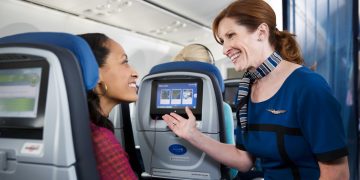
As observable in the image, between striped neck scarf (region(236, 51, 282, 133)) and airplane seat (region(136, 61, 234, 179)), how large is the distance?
1.73 feet

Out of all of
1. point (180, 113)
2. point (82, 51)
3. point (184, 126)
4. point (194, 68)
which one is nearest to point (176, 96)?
point (180, 113)

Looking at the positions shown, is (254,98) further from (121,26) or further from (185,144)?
(121,26)

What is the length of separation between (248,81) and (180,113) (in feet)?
2.67

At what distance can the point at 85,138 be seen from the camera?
1048 millimetres

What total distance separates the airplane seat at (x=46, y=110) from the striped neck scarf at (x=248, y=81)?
78 cm

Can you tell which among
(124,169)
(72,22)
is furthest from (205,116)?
(72,22)

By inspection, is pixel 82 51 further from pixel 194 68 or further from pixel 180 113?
pixel 180 113

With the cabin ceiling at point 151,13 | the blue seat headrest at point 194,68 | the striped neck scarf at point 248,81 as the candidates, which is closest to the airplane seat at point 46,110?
the striped neck scarf at point 248,81

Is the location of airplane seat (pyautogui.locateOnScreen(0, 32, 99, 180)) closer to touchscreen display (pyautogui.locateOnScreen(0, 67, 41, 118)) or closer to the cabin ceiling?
touchscreen display (pyautogui.locateOnScreen(0, 67, 41, 118))

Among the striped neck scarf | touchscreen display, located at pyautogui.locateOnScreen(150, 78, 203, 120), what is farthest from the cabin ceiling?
the striped neck scarf

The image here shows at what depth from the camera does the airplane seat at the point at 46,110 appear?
99cm

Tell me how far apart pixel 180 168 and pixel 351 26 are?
1.49 m

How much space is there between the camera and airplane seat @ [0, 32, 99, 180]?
0.99 metres

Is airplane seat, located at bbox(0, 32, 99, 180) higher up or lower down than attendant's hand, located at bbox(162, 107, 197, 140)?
higher up
